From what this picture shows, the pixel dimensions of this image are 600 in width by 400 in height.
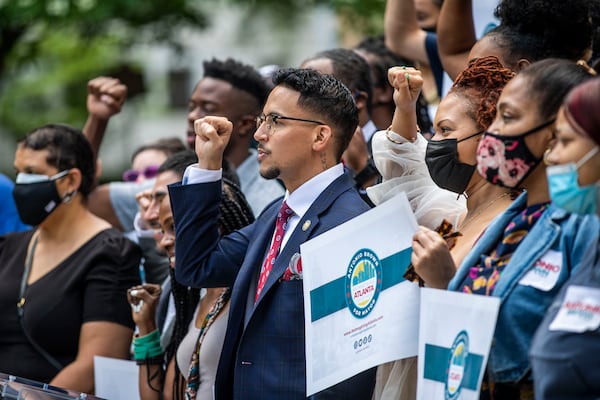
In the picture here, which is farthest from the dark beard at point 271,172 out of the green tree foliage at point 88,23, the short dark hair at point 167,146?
the green tree foliage at point 88,23

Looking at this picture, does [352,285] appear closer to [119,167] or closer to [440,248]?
[440,248]

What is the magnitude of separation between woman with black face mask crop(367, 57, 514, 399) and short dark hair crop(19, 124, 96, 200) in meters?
2.26

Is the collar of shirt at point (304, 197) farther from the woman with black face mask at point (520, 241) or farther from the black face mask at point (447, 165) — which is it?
the woman with black face mask at point (520, 241)

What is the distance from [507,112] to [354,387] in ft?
3.95

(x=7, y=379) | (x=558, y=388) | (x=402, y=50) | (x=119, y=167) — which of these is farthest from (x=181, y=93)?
(x=558, y=388)

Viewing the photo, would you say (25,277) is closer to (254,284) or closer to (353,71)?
(254,284)

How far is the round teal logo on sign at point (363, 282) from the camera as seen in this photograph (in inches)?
138

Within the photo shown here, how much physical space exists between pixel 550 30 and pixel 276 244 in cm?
151

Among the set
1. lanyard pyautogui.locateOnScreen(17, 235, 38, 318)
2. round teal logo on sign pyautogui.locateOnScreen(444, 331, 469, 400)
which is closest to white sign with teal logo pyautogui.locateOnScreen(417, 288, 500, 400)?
round teal logo on sign pyautogui.locateOnScreen(444, 331, 469, 400)

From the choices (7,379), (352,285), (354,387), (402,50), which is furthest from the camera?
(402,50)

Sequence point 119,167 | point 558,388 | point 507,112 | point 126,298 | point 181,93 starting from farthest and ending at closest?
point 181,93, point 119,167, point 126,298, point 507,112, point 558,388

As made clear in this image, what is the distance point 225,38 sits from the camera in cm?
1903

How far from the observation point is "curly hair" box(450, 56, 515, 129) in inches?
141

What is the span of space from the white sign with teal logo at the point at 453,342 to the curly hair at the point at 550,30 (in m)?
1.56
